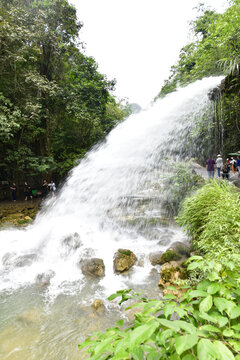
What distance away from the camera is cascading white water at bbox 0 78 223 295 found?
19.9 ft

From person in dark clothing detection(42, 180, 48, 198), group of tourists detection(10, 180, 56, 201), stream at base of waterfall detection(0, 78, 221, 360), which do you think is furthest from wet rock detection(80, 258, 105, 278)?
person in dark clothing detection(42, 180, 48, 198)

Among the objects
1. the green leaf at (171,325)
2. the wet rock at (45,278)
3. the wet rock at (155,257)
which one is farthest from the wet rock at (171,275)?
the green leaf at (171,325)

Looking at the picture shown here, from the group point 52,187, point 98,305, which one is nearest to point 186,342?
point 98,305

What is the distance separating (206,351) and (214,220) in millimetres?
4198

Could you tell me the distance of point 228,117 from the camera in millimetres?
10836

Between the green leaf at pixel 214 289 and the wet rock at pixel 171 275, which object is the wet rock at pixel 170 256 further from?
the green leaf at pixel 214 289

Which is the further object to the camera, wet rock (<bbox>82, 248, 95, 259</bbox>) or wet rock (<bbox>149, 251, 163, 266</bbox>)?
wet rock (<bbox>82, 248, 95, 259</bbox>)

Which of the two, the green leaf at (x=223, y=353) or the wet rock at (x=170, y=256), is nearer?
the green leaf at (x=223, y=353)

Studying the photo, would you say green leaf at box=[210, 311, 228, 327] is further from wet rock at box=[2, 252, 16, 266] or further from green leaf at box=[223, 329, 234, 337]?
wet rock at box=[2, 252, 16, 266]

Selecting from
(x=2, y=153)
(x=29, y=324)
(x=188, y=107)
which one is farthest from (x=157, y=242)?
(x=2, y=153)

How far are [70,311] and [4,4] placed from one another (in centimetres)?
1639

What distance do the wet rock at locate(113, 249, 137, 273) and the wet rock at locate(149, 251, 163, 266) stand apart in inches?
20.4

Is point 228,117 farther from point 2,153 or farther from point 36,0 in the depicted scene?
point 36,0

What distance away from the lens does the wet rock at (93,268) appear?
5.60 metres
